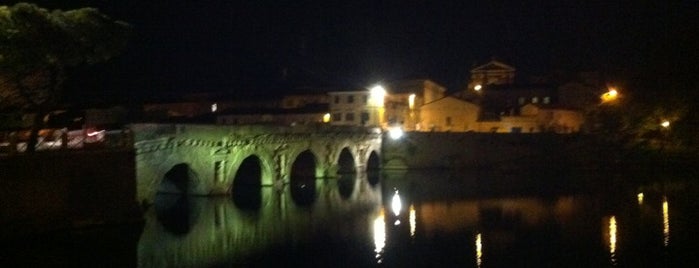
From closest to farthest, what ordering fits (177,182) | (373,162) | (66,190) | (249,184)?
(66,190) → (177,182) → (249,184) → (373,162)

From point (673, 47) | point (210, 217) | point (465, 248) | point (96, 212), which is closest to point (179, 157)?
point (210, 217)

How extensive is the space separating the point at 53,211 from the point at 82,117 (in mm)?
16677

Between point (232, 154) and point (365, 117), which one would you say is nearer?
point (232, 154)

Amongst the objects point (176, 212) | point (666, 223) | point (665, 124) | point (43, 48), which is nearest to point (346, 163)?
point (665, 124)

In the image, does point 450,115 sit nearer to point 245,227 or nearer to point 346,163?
point 346,163

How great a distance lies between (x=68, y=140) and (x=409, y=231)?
649 inches

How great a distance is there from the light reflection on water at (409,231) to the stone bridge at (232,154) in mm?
1962

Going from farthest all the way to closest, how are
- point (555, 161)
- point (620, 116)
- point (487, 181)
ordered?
→ point (555, 161)
point (620, 116)
point (487, 181)

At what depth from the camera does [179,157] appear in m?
39.7

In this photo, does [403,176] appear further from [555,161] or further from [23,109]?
[23,109]

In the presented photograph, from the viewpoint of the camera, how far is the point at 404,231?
110 feet

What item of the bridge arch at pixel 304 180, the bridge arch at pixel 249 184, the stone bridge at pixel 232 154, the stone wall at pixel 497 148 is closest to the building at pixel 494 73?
the stone wall at pixel 497 148

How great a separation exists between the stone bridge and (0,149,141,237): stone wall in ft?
7.99

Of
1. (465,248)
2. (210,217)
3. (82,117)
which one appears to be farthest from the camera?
(82,117)
